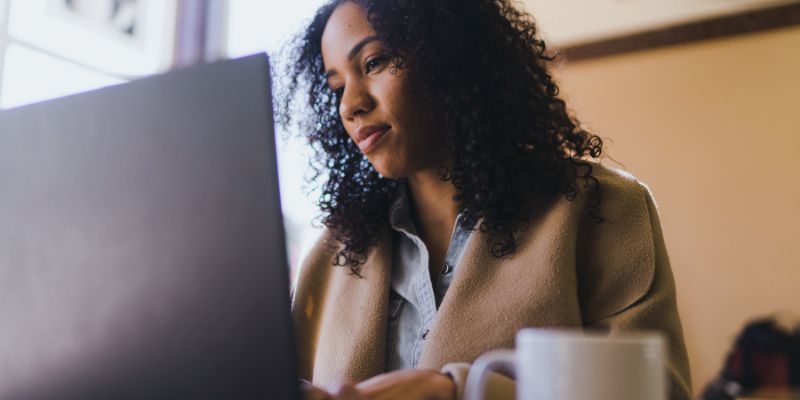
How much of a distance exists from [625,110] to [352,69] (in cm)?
154

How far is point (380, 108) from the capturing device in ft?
3.14

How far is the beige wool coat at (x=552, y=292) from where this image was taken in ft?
2.56

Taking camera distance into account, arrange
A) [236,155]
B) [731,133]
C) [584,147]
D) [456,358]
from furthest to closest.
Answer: [731,133], [584,147], [456,358], [236,155]

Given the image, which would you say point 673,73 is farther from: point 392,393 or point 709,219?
point 392,393

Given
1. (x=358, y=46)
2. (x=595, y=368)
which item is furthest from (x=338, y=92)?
(x=595, y=368)

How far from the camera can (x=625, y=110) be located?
2.24 m

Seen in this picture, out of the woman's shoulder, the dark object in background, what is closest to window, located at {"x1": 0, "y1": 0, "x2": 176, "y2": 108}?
the woman's shoulder

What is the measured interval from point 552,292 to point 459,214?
23 centimetres

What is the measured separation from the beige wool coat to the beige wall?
4.10 ft

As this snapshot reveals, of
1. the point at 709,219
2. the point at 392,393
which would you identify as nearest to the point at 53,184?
the point at 392,393

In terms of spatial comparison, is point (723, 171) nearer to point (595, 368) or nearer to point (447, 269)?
point (447, 269)

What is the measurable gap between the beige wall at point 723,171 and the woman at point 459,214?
3.67 ft

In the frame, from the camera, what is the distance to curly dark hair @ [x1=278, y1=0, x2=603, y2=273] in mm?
917

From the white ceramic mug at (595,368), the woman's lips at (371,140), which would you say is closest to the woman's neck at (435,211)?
the woman's lips at (371,140)
